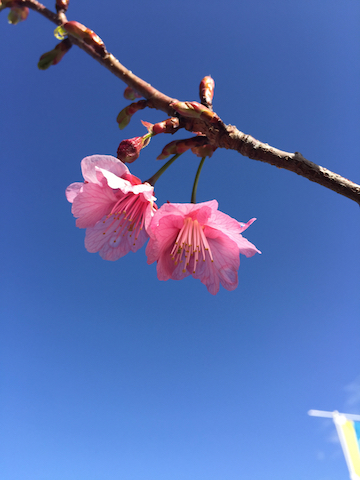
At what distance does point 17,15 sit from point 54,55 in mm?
470

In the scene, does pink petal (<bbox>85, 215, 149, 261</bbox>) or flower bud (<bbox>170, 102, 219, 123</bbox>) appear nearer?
flower bud (<bbox>170, 102, 219, 123</bbox>)

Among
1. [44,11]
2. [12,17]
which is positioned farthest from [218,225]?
[12,17]

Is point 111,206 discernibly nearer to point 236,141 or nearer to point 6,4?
point 236,141

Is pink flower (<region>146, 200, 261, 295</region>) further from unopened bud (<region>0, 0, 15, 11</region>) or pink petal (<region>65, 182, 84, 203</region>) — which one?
unopened bud (<region>0, 0, 15, 11</region>)

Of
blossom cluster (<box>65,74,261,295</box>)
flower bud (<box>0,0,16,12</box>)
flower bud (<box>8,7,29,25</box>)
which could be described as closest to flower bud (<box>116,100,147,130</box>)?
blossom cluster (<box>65,74,261,295</box>)

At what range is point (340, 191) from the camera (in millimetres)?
700

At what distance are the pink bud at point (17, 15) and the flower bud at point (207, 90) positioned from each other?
1.06 meters

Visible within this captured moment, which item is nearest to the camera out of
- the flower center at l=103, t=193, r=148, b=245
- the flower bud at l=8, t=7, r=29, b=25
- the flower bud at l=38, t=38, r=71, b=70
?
the flower center at l=103, t=193, r=148, b=245

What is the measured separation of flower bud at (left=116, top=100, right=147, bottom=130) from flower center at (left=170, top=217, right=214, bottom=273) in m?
0.42

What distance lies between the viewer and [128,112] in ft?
3.56

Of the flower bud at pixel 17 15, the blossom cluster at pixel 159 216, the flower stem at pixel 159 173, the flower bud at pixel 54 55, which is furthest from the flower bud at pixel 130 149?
the flower bud at pixel 17 15

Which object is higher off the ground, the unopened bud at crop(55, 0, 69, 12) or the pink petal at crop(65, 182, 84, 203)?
the unopened bud at crop(55, 0, 69, 12)

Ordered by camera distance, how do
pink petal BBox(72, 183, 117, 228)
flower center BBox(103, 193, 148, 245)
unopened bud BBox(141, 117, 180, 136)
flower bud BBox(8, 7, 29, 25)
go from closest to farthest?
1. unopened bud BBox(141, 117, 180, 136)
2. pink petal BBox(72, 183, 117, 228)
3. flower center BBox(103, 193, 148, 245)
4. flower bud BBox(8, 7, 29, 25)

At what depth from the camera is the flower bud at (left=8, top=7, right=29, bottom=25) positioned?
144 cm
